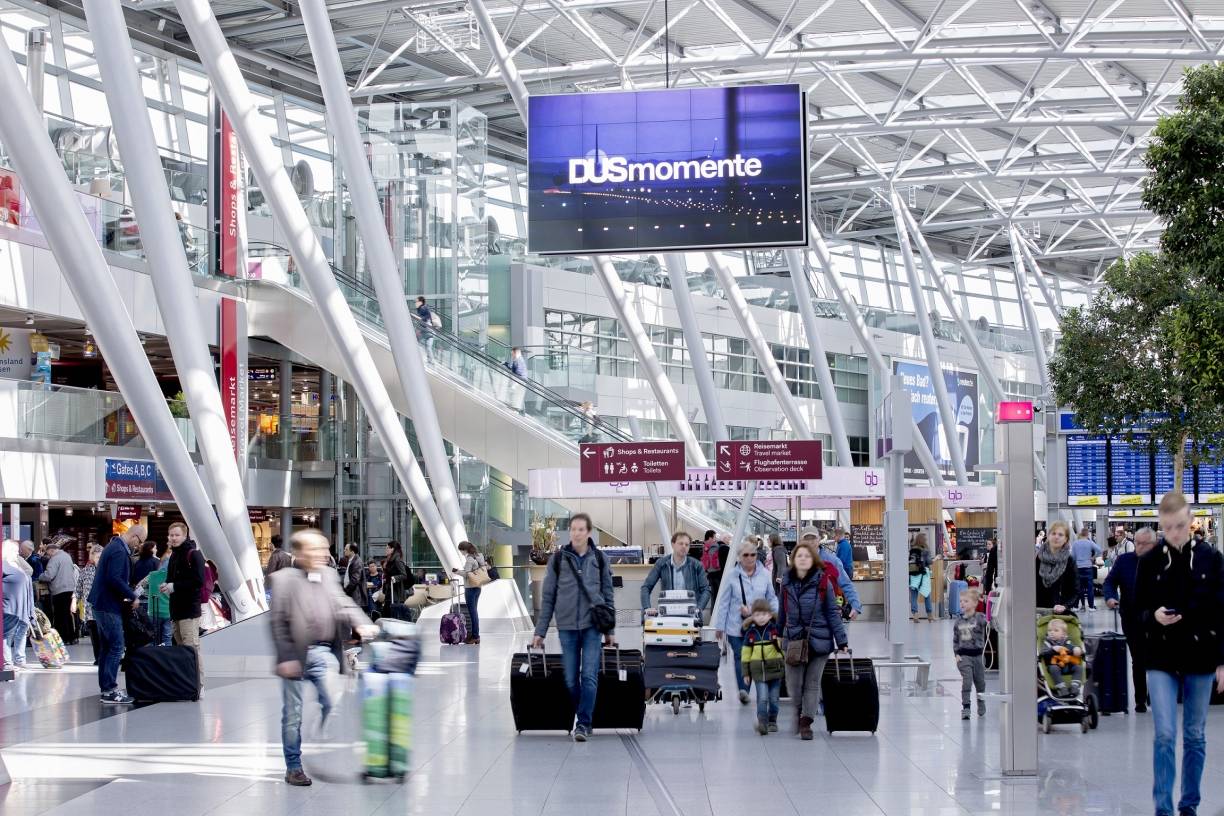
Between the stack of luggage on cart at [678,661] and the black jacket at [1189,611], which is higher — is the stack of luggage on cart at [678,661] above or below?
below

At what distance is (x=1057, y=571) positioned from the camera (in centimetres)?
1294

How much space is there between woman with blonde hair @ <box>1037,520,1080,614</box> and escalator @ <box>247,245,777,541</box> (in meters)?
18.7

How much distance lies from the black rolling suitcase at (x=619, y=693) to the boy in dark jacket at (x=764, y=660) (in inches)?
36.5

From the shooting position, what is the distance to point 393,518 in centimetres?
4012

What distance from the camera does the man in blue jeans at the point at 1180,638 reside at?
775 centimetres

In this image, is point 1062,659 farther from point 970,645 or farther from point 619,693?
point 619,693

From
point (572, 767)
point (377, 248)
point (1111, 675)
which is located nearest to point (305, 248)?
point (377, 248)

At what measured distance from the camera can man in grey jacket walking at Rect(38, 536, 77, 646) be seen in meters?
21.9

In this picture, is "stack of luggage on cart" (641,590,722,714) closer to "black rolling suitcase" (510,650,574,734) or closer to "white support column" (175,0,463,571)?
"black rolling suitcase" (510,650,574,734)

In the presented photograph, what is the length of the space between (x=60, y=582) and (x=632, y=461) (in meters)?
8.75

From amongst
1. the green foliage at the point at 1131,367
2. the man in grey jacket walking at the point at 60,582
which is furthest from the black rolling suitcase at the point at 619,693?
the green foliage at the point at 1131,367

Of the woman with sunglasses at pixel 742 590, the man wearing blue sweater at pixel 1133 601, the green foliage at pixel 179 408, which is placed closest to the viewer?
the man wearing blue sweater at pixel 1133 601

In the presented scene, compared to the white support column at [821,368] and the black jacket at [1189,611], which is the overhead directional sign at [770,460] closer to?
the black jacket at [1189,611]

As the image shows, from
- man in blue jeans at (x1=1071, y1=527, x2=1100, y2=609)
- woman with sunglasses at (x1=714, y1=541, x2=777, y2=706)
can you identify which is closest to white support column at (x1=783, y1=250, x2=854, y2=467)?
man in blue jeans at (x1=1071, y1=527, x2=1100, y2=609)
